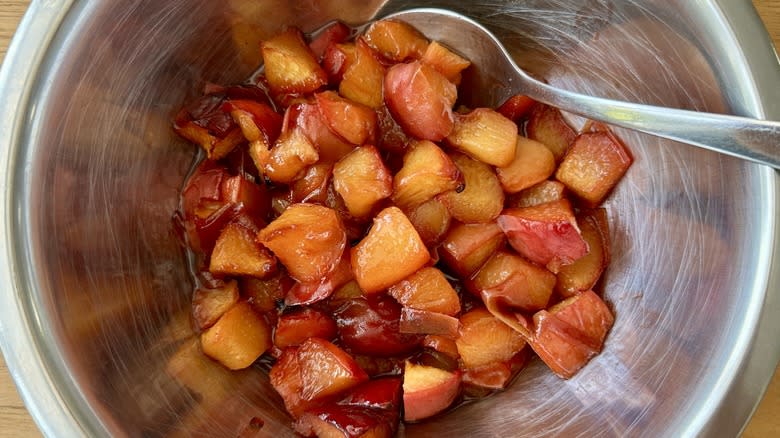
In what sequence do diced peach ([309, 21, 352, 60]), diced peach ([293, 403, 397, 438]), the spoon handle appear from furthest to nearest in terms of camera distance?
diced peach ([309, 21, 352, 60]), diced peach ([293, 403, 397, 438]), the spoon handle

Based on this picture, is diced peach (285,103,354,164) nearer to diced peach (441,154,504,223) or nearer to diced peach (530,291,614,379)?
diced peach (441,154,504,223)

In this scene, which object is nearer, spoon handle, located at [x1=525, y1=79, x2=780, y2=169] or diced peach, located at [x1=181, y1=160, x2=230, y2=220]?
spoon handle, located at [x1=525, y1=79, x2=780, y2=169]

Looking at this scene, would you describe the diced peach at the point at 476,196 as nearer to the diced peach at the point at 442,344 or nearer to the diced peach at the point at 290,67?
the diced peach at the point at 442,344

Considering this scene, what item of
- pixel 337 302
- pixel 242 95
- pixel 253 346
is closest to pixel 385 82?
pixel 242 95

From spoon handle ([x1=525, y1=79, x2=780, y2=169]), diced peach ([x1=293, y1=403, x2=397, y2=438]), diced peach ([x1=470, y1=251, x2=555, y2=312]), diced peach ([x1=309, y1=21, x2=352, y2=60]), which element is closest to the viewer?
spoon handle ([x1=525, y1=79, x2=780, y2=169])

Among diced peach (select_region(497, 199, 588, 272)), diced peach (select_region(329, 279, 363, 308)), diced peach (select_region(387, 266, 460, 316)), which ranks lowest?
diced peach (select_region(329, 279, 363, 308))

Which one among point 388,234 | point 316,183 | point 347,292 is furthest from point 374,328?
point 316,183

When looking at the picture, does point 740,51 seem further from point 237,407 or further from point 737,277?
point 237,407

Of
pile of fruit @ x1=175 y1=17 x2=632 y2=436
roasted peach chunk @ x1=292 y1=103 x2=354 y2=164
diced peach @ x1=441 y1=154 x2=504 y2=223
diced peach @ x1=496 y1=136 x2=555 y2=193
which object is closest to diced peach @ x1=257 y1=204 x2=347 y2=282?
pile of fruit @ x1=175 y1=17 x2=632 y2=436
